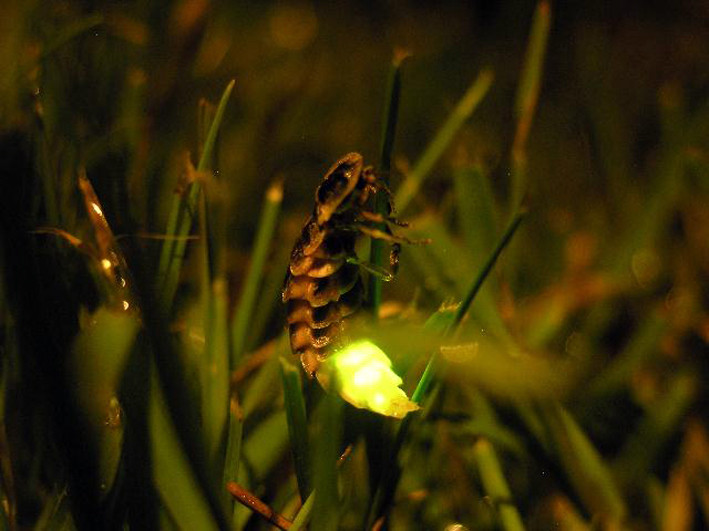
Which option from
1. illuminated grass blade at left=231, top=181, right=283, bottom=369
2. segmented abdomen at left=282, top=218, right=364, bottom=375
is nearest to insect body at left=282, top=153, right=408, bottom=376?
segmented abdomen at left=282, top=218, right=364, bottom=375

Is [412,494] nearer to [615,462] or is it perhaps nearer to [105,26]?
[615,462]

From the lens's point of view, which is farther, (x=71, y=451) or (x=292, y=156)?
(x=292, y=156)

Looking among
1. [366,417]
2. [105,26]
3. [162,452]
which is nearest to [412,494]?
[366,417]

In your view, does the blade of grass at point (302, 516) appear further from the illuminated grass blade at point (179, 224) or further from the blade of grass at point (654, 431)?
the blade of grass at point (654, 431)

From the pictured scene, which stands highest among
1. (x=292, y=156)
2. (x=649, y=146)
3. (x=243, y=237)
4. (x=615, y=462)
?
(x=649, y=146)

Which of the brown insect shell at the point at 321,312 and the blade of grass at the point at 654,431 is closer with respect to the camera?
the brown insect shell at the point at 321,312

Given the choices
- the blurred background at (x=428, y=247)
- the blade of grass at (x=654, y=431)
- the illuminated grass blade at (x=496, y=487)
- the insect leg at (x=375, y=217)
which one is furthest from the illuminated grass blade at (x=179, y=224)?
the blade of grass at (x=654, y=431)

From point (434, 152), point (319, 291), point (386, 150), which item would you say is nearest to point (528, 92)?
point (434, 152)

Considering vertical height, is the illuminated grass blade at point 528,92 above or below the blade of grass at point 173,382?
above
